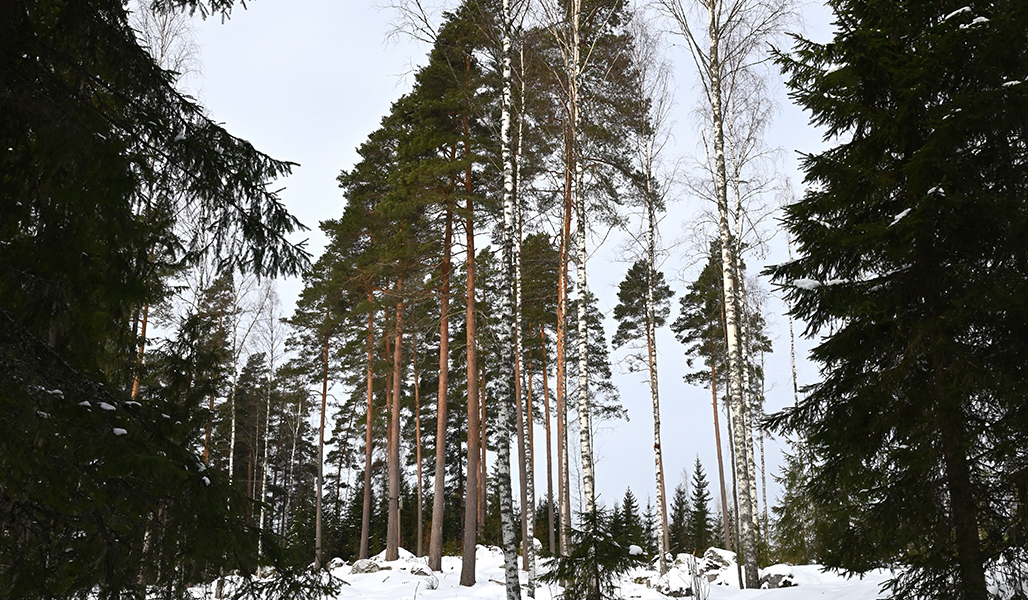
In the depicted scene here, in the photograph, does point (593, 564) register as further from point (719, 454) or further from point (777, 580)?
point (719, 454)

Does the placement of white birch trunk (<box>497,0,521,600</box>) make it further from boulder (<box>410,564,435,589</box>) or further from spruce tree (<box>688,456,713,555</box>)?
spruce tree (<box>688,456,713,555</box>)

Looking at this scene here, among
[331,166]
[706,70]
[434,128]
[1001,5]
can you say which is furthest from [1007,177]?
[331,166]

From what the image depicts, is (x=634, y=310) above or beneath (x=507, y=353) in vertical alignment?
above

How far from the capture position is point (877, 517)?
5.04 metres

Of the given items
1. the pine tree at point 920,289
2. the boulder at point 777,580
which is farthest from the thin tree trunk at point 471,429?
the pine tree at point 920,289

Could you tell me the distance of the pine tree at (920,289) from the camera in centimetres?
456

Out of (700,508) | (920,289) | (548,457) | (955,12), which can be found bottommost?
(700,508)

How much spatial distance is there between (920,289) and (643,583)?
13.0 metres

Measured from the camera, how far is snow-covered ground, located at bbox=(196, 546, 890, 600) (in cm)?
845

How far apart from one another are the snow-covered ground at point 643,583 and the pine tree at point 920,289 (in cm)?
247

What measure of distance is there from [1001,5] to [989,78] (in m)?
0.53

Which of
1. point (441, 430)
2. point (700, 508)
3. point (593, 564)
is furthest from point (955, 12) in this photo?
point (700, 508)

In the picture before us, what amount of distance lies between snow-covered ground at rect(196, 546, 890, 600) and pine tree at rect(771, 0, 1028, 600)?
2.47 m

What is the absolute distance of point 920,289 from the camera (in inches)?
196
